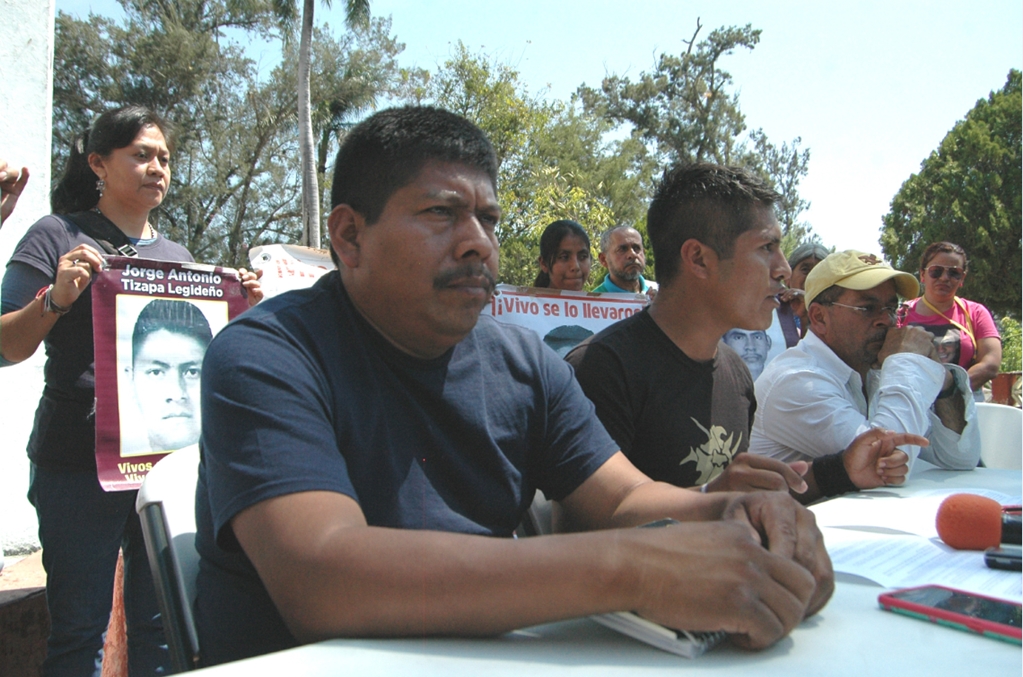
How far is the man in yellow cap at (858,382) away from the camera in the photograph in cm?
275

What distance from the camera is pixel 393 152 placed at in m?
1.60

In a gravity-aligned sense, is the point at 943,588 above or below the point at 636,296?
below

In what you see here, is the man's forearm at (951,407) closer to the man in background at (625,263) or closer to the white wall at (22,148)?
the man in background at (625,263)

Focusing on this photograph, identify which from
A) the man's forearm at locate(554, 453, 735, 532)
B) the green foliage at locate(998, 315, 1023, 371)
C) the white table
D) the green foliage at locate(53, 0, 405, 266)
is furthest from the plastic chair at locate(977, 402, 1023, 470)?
the green foliage at locate(53, 0, 405, 266)

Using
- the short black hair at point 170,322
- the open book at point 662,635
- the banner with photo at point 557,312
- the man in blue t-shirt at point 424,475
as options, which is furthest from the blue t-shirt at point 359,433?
the banner with photo at point 557,312

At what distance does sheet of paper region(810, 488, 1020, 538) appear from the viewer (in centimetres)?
187

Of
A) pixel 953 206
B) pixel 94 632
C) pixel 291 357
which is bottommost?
pixel 94 632

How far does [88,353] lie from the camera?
8.73 ft

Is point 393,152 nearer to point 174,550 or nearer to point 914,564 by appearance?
point 174,550

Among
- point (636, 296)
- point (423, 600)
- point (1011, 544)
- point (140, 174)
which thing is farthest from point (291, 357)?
point (636, 296)

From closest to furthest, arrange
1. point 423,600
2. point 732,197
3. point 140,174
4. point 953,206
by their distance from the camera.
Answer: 1. point 423,600
2. point 732,197
3. point 140,174
4. point 953,206

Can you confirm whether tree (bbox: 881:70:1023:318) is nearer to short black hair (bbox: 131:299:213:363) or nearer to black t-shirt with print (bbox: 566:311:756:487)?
black t-shirt with print (bbox: 566:311:756:487)

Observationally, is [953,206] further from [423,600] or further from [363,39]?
[423,600]

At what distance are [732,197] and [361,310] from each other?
5.09 ft
